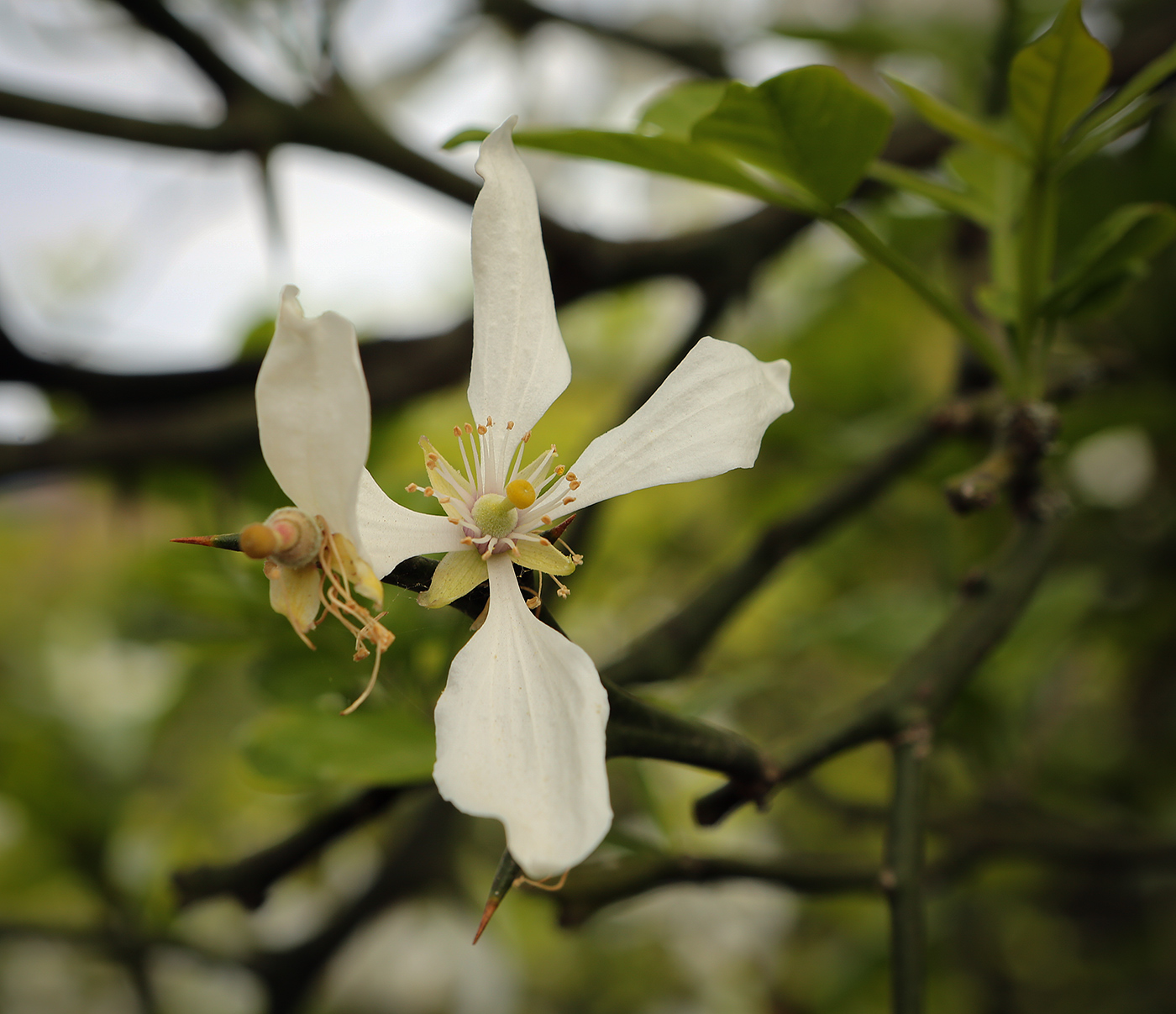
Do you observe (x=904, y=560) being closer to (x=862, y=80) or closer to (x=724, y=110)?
(x=862, y=80)

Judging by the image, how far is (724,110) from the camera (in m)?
0.41

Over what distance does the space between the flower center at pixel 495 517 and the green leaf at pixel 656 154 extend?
8.1 inches

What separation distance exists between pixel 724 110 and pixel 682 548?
133cm

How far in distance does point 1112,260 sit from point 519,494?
32 cm

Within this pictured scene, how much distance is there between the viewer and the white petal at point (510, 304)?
354 mm

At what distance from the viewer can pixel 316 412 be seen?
0.86 feet

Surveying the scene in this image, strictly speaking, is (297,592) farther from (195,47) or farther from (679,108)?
(195,47)

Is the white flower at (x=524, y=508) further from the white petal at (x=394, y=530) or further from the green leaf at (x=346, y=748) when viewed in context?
the green leaf at (x=346, y=748)

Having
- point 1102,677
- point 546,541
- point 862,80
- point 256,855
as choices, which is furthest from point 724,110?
point 862,80

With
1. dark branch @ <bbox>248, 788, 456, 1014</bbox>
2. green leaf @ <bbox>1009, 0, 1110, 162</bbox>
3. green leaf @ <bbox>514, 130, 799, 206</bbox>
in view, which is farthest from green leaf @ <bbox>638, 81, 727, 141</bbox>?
dark branch @ <bbox>248, 788, 456, 1014</bbox>

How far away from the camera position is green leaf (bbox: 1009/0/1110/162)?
15.7 inches

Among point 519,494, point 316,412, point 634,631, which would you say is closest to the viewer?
point 316,412

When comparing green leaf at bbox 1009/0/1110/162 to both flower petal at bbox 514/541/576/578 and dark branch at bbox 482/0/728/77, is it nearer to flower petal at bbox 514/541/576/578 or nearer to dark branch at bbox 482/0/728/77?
flower petal at bbox 514/541/576/578

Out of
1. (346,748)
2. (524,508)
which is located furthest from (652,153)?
(346,748)
